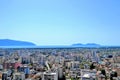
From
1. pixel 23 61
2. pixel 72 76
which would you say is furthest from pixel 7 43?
pixel 72 76

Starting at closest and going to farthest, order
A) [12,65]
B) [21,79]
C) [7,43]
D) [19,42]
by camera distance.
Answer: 1. [21,79]
2. [12,65]
3. [7,43]
4. [19,42]

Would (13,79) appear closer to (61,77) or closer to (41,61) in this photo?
(61,77)

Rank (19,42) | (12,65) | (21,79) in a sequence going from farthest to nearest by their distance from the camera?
(19,42) → (12,65) → (21,79)

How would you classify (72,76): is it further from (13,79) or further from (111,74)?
(13,79)

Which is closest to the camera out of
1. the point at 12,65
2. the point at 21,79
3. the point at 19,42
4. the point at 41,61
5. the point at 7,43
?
the point at 21,79

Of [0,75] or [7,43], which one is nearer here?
[0,75]

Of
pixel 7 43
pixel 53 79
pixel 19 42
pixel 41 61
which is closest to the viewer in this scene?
pixel 53 79

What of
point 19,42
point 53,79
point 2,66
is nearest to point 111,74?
point 53,79

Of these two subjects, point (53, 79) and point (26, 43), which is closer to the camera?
point (53, 79)
